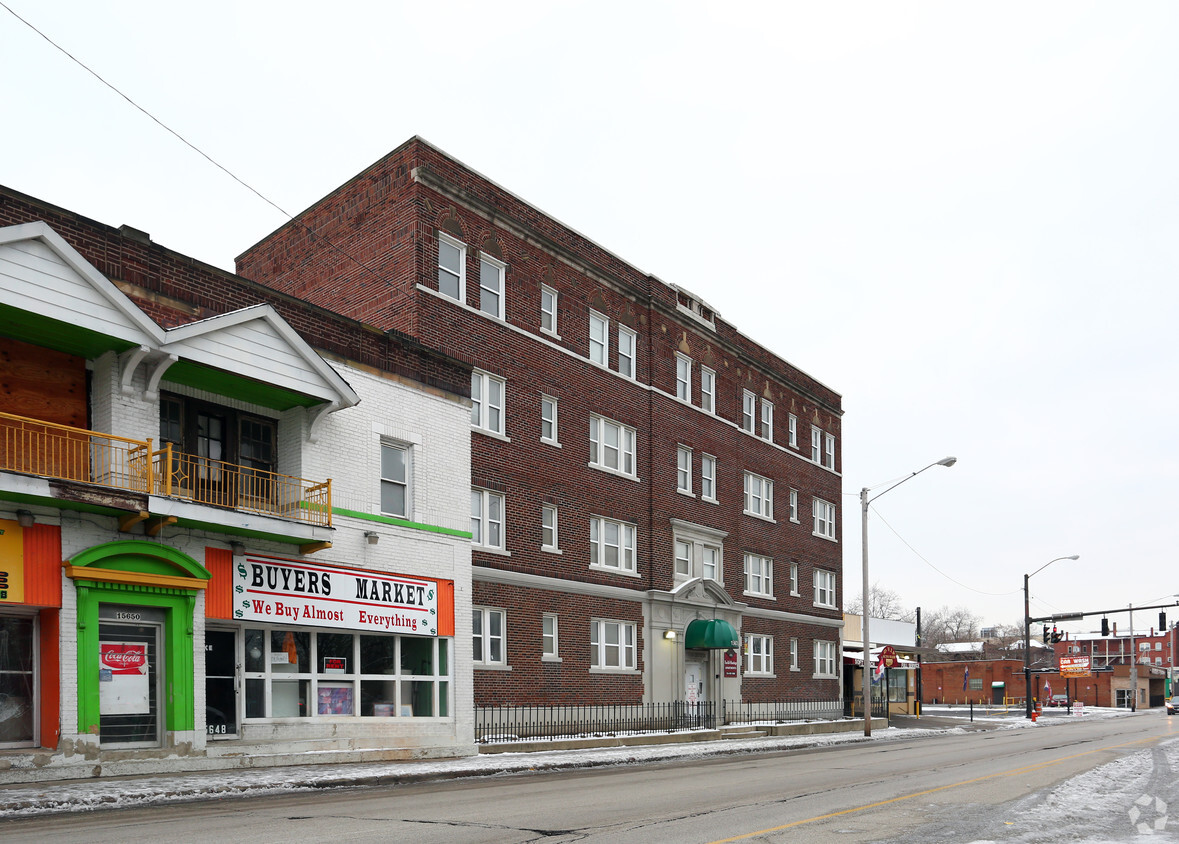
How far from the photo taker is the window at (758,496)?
43.1m

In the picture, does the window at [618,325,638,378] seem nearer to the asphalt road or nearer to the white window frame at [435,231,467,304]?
the white window frame at [435,231,467,304]

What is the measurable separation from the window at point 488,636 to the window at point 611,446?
663cm

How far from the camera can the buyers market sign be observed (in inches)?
774

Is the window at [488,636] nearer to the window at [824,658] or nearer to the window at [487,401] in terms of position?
the window at [487,401]

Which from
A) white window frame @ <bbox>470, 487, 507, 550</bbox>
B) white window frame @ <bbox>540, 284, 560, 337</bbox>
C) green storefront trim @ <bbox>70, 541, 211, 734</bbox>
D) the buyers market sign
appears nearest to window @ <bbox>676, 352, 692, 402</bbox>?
white window frame @ <bbox>540, 284, 560, 337</bbox>

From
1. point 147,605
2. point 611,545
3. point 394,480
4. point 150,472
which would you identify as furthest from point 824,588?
point 150,472

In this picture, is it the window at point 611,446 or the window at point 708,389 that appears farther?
the window at point 708,389

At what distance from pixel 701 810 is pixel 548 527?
1820 centimetres

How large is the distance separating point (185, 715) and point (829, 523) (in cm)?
3760

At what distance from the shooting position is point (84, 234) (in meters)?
18.0

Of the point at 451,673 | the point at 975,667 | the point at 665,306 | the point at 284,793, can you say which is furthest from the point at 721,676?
the point at 975,667

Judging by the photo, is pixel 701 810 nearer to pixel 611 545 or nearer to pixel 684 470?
pixel 611 545

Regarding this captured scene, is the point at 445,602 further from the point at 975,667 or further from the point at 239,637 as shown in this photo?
the point at 975,667

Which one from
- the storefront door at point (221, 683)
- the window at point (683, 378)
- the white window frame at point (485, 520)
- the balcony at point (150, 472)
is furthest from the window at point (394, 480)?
the window at point (683, 378)
